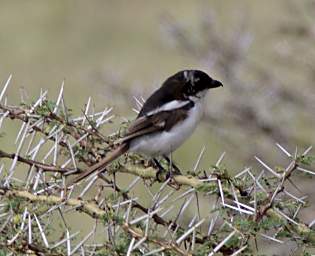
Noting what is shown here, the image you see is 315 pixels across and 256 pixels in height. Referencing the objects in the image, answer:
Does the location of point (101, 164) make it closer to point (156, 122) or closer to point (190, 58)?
point (156, 122)

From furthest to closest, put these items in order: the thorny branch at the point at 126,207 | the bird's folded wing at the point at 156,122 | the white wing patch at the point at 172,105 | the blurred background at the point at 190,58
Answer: the blurred background at the point at 190,58 < the white wing patch at the point at 172,105 < the bird's folded wing at the point at 156,122 < the thorny branch at the point at 126,207

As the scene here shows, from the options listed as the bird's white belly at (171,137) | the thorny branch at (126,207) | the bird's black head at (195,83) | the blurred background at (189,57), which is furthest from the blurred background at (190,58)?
the bird's black head at (195,83)

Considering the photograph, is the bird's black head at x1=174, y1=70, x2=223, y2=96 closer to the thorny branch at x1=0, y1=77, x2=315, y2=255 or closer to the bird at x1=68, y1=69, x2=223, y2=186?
the bird at x1=68, y1=69, x2=223, y2=186

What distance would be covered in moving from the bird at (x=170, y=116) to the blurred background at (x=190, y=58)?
498mm

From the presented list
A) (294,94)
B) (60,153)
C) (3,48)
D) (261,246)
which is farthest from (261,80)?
(3,48)

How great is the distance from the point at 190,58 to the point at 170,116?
13.8ft

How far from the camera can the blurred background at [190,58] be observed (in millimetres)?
5598

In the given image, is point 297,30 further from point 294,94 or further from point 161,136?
point 161,136

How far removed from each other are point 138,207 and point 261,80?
11.4ft

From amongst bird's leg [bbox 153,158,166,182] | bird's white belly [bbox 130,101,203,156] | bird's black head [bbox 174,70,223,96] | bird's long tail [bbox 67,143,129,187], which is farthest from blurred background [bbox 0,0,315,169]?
bird's long tail [bbox 67,143,129,187]

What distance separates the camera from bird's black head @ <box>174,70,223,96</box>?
12.8 feet

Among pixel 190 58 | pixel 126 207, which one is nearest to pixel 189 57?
pixel 190 58

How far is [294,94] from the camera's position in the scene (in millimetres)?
5746

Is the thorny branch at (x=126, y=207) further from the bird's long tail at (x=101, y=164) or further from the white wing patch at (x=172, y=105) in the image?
the white wing patch at (x=172, y=105)
